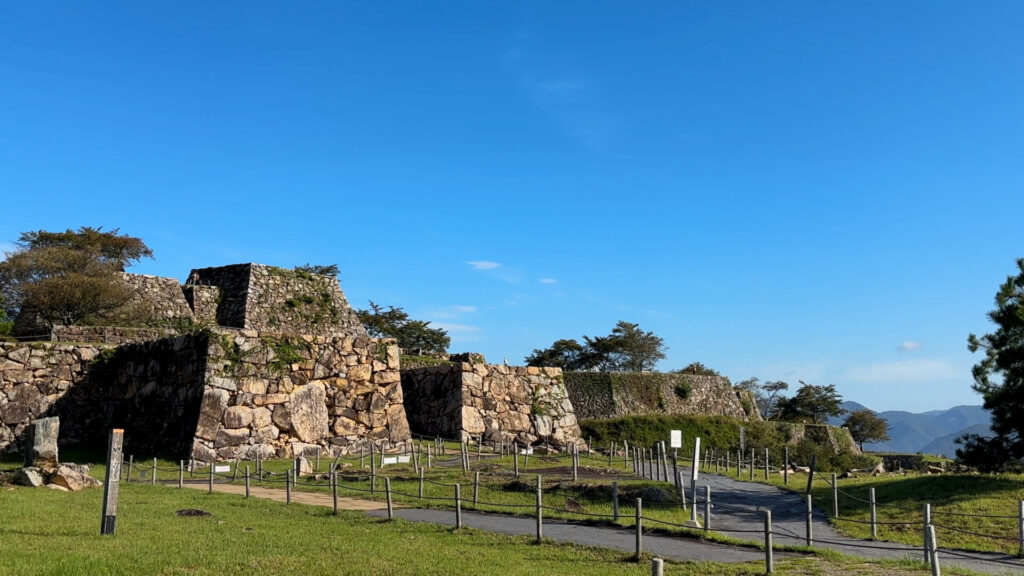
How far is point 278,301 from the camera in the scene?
40.1 metres

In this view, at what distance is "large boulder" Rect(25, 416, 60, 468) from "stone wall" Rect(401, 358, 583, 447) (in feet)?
56.9

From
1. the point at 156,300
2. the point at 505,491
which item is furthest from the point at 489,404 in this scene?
the point at 156,300

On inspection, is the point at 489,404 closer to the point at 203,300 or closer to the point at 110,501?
the point at 203,300

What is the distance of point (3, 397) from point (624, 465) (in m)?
24.1

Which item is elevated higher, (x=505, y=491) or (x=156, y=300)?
(x=156, y=300)

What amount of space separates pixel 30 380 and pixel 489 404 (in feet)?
62.9

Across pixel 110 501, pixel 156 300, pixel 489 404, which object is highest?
pixel 156 300

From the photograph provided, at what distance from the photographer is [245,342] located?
29000 millimetres

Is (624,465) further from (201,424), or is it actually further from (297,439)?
(201,424)

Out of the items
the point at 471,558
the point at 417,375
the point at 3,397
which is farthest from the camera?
the point at 417,375

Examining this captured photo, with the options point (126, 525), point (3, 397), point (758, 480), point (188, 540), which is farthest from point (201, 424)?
point (758, 480)

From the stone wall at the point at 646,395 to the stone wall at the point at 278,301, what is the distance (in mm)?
15910

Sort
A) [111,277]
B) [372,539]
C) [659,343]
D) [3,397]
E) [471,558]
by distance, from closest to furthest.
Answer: [471,558], [372,539], [3,397], [111,277], [659,343]

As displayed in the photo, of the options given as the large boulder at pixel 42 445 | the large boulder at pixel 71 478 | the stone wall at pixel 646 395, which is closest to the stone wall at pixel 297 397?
the large boulder at pixel 42 445
